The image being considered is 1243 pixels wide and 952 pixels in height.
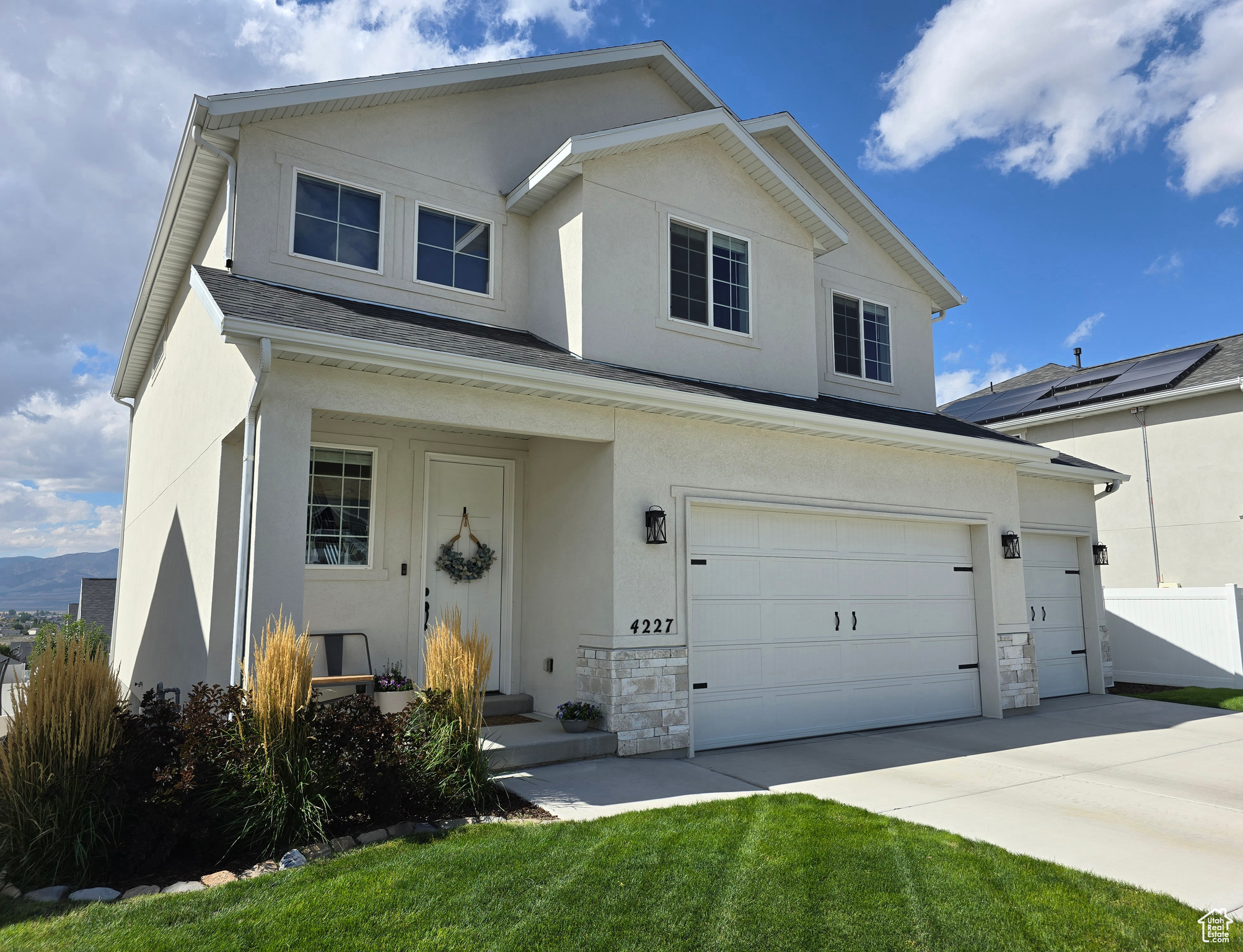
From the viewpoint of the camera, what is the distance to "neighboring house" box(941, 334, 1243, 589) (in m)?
14.1

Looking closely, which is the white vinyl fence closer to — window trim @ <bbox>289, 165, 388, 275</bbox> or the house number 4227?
the house number 4227

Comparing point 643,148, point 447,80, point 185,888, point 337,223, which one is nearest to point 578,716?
point 185,888

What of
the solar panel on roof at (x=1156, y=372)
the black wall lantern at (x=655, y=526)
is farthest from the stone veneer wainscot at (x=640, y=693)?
the solar panel on roof at (x=1156, y=372)

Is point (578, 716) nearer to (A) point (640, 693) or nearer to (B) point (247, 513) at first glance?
Result: (A) point (640, 693)

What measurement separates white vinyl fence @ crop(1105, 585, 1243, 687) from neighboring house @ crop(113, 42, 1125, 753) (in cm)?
434

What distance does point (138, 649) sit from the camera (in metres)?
11.3

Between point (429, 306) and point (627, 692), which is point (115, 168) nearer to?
point (429, 306)

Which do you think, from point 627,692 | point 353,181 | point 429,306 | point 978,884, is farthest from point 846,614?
point 353,181

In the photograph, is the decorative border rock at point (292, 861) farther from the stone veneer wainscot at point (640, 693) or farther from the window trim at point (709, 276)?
the window trim at point (709, 276)

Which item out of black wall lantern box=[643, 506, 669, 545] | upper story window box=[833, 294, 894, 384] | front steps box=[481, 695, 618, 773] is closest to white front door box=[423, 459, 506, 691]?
front steps box=[481, 695, 618, 773]

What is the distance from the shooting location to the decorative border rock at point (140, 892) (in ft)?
13.1

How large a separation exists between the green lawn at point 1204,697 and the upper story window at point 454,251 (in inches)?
427

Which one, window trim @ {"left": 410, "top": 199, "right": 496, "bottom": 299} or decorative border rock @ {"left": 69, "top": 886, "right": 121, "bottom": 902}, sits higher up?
window trim @ {"left": 410, "top": 199, "right": 496, "bottom": 299}

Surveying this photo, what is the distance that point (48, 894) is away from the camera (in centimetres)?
398
